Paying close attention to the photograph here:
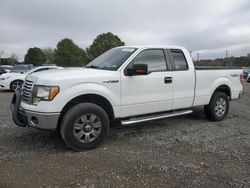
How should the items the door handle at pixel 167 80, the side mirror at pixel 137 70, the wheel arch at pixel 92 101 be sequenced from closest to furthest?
the wheel arch at pixel 92 101 → the side mirror at pixel 137 70 → the door handle at pixel 167 80

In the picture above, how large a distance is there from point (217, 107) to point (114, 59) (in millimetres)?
3068

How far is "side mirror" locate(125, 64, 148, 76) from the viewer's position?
15.4ft

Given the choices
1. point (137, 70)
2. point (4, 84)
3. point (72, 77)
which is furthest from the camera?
point (4, 84)

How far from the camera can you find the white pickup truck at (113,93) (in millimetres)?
4164

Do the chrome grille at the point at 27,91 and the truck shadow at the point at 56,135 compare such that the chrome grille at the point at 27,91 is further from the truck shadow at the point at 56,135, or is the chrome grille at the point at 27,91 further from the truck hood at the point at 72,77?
the truck shadow at the point at 56,135

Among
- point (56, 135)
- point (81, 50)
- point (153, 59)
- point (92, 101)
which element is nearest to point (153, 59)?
point (153, 59)

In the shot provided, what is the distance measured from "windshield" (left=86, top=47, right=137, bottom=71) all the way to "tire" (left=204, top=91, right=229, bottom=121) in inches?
102

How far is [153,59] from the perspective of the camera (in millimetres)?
5359

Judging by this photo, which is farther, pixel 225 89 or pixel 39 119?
pixel 225 89

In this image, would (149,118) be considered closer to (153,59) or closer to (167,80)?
(167,80)

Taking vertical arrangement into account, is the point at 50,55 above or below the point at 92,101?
above

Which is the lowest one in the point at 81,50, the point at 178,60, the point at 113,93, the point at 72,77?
the point at 113,93

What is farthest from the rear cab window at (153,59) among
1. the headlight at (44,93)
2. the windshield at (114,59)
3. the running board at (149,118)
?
the headlight at (44,93)

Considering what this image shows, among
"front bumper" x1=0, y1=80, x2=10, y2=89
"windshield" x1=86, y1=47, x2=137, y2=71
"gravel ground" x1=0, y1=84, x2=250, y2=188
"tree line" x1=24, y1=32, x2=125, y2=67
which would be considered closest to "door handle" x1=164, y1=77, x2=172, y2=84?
"windshield" x1=86, y1=47, x2=137, y2=71
